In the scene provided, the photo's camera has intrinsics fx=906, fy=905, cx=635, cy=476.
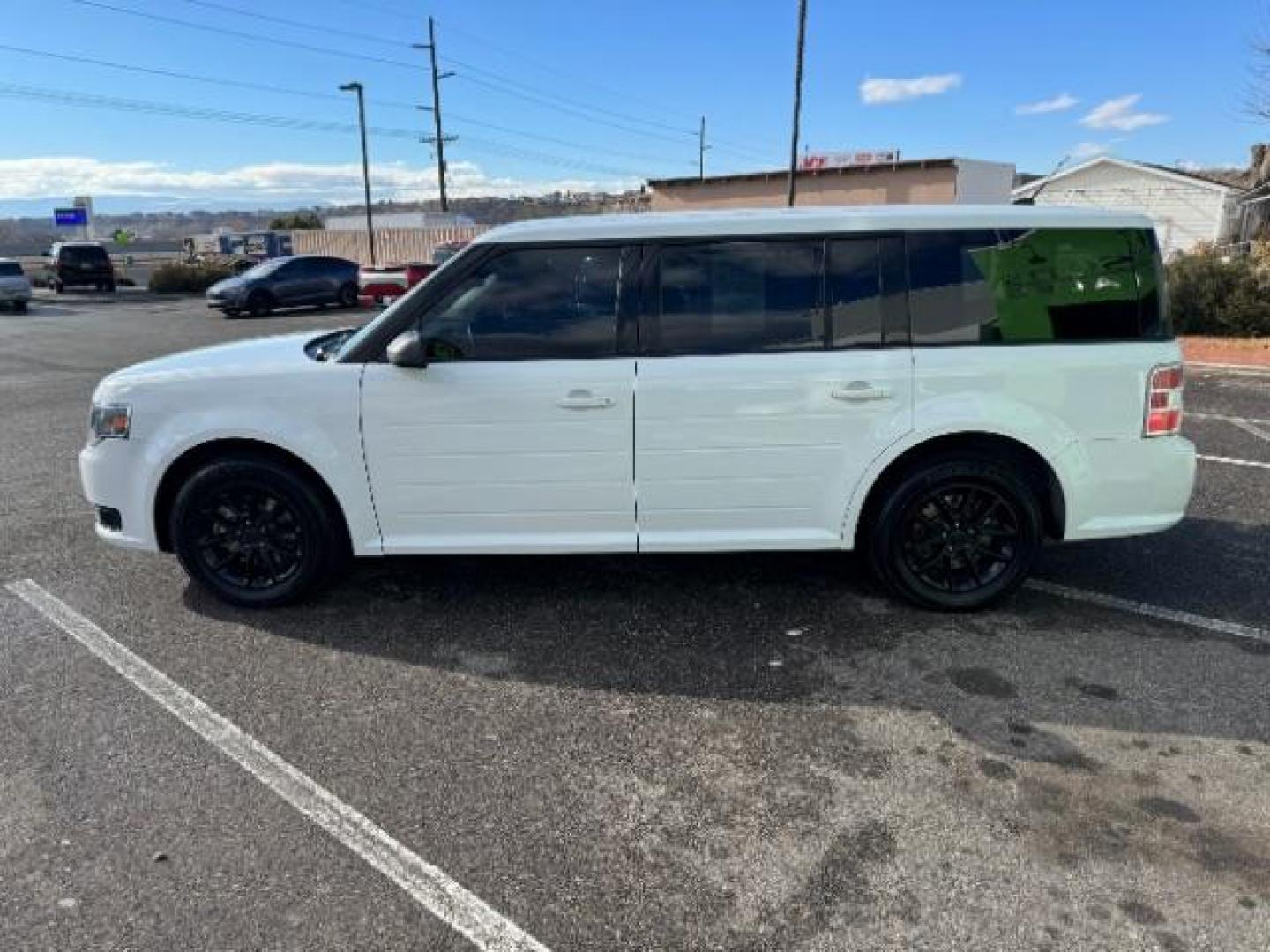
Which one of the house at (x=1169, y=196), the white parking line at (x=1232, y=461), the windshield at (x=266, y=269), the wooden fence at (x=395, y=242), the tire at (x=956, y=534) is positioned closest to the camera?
the tire at (x=956, y=534)

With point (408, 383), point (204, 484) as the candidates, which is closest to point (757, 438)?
point (408, 383)

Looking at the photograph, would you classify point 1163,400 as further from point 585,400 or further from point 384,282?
point 384,282

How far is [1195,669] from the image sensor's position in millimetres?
3732

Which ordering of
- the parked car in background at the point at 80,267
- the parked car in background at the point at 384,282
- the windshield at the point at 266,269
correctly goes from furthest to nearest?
the parked car in background at the point at 80,267, the parked car in background at the point at 384,282, the windshield at the point at 266,269

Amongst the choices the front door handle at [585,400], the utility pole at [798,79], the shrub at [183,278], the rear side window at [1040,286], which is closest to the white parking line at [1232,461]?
the rear side window at [1040,286]

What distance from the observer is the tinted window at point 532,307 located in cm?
403

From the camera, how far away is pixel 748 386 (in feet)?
13.0

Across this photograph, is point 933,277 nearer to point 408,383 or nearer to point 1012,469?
point 1012,469

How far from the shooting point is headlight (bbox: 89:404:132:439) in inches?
167

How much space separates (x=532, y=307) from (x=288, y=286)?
22574mm

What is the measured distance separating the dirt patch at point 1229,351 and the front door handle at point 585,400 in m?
11.0

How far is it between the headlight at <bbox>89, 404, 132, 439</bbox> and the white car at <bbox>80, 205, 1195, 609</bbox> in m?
0.34

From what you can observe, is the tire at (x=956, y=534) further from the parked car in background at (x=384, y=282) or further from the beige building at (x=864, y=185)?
the beige building at (x=864, y=185)

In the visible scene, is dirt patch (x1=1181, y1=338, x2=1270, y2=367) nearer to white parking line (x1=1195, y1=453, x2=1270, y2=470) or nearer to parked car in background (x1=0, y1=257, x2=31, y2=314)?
white parking line (x1=1195, y1=453, x2=1270, y2=470)
